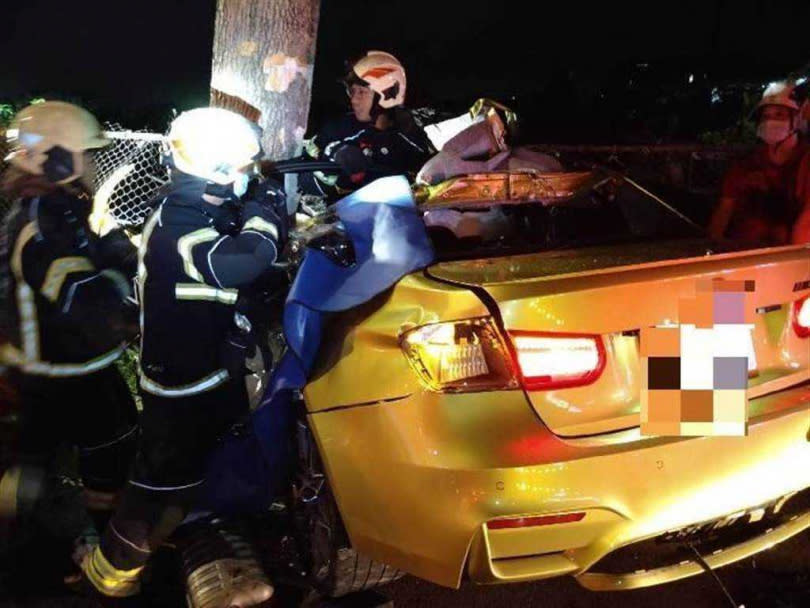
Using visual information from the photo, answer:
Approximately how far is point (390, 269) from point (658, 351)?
3.13ft

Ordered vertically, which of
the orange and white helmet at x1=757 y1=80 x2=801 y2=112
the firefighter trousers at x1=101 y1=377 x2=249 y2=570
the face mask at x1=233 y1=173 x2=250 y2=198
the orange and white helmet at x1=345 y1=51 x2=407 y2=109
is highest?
the orange and white helmet at x1=345 y1=51 x2=407 y2=109

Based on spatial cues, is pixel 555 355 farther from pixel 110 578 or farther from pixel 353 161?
pixel 353 161

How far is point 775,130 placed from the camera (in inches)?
186

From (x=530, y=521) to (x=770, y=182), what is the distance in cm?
344

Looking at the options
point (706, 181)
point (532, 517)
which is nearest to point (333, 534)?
point (532, 517)

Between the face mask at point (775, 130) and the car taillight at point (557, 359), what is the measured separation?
3.01m

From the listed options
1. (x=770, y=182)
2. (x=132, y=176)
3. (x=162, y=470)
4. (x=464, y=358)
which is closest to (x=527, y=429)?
(x=464, y=358)

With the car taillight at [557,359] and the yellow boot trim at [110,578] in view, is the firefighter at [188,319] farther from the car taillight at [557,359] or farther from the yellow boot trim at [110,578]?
the car taillight at [557,359]

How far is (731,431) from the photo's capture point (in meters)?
2.61

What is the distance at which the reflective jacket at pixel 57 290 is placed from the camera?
10.5ft

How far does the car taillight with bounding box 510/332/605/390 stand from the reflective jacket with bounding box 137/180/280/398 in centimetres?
111

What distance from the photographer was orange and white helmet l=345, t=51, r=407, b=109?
5.23m

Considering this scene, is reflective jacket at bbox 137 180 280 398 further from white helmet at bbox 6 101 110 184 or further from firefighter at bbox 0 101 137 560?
white helmet at bbox 6 101 110 184

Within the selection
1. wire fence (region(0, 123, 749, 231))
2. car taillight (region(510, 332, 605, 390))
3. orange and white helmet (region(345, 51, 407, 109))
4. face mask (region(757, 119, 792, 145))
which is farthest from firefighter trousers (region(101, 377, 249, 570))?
face mask (region(757, 119, 792, 145))
